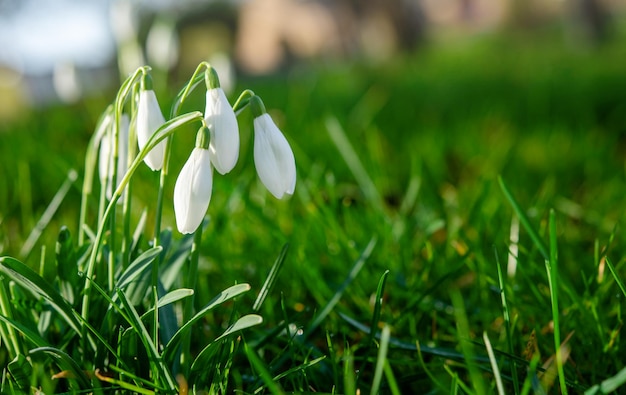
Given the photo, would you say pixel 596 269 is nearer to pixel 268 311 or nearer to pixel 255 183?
pixel 268 311

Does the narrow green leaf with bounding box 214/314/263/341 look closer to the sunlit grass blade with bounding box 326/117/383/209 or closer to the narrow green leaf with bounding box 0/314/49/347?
→ the narrow green leaf with bounding box 0/314/49/347

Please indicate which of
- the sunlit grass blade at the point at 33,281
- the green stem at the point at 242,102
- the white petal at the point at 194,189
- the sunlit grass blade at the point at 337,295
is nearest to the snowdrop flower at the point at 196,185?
the white petal at the point at 194,189

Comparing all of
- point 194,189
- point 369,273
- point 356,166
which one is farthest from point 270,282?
point 356,166

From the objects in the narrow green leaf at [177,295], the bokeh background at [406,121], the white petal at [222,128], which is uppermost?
the white petal at [222,128]

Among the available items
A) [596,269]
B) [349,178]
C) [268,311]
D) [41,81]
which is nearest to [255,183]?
[349,178]

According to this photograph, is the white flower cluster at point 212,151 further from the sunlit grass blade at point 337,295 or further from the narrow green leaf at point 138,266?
the sunlit grass blade at point 337,295

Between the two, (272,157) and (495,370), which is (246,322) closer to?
(272,157)
